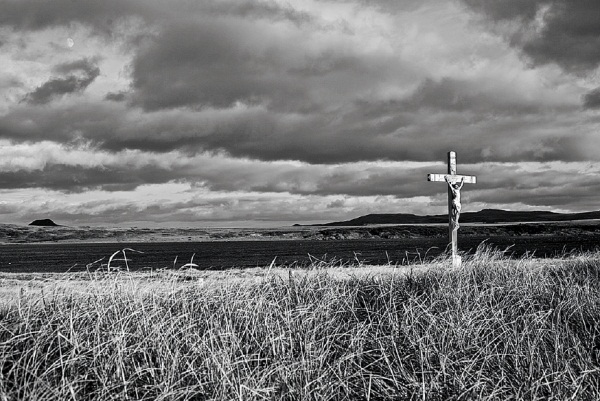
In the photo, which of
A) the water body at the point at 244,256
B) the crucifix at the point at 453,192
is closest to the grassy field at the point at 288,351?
the water body at the point at 244,256

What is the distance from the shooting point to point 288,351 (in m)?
5.87

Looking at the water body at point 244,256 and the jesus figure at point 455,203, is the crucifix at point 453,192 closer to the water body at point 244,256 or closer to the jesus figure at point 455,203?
the jesus figure at point 455,203

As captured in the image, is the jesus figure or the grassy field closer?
the grassy field

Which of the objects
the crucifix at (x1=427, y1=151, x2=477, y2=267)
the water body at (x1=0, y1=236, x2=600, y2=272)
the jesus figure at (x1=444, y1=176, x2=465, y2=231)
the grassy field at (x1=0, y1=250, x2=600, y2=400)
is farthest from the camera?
the water body at (x1=0, y1=236, x2=600, y2=272)

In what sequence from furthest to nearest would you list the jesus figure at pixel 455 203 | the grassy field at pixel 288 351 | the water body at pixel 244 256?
the water body at pixel 244 256 < the jesus figure at pixel 455 203 < the grassy field at pixel 288 351

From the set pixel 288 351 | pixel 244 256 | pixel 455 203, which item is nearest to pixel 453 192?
pixel 455 203

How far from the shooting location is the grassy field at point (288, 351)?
194 inches

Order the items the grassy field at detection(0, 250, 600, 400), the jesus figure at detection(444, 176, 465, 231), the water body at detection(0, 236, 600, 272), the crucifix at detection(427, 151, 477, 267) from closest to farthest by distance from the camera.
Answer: the grassy field at detection(0, 250, 600, 400) < the crucifix at detection(427, 151, 477, 267) < the jesus figure at detection(444, 176, 465, 231) < the water body at detection(0, 236, 600, 272)

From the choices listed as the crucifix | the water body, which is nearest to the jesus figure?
the crucifix

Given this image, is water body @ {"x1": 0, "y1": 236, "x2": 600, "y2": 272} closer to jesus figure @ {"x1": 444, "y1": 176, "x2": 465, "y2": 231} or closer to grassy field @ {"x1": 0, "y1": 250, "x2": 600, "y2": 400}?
jesus figure @ {"x1": 444, "y1": 176, "x2": 465, "y2": 231}

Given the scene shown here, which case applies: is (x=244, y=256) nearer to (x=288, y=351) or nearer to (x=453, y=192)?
(x=453, y=192)

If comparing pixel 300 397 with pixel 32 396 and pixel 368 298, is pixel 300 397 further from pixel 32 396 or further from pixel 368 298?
pixel 368 298

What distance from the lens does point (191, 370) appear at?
5.06 m

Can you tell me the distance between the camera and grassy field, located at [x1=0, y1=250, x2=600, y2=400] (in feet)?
16.1
